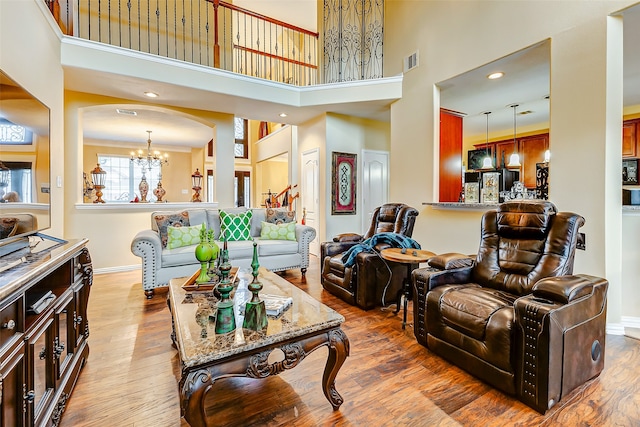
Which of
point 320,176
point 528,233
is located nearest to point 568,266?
point 528,233

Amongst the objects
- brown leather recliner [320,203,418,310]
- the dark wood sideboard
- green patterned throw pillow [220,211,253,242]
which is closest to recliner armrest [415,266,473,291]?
brown leather recliner [320,203,418,310]

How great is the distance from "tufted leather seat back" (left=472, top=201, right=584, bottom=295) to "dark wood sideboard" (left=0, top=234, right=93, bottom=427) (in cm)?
269

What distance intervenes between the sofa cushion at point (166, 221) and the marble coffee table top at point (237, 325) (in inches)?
74.4

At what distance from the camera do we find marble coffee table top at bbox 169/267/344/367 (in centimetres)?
129

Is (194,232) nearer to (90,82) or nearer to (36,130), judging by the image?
(36,130)

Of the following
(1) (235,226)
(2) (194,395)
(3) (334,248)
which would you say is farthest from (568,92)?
(1) (235,226)

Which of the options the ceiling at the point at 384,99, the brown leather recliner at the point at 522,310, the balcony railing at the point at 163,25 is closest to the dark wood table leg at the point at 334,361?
the brown leather recliner at the point at 522,310

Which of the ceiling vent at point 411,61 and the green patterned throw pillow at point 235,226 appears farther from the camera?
the ceiling vent at point 411,61

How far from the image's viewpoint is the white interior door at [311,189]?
5871 millimetres

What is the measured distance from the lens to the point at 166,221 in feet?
12.8

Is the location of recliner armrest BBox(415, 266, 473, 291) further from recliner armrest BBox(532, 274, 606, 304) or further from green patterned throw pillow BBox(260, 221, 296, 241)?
green patterned throw pillow BBox(260, 221, 296, 241)

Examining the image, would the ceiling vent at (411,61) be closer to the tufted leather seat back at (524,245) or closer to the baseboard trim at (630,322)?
the tufted leather seat back at (524,245)

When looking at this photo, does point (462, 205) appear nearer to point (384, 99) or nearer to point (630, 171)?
point (384, 99)

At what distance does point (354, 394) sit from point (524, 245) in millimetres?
1642
